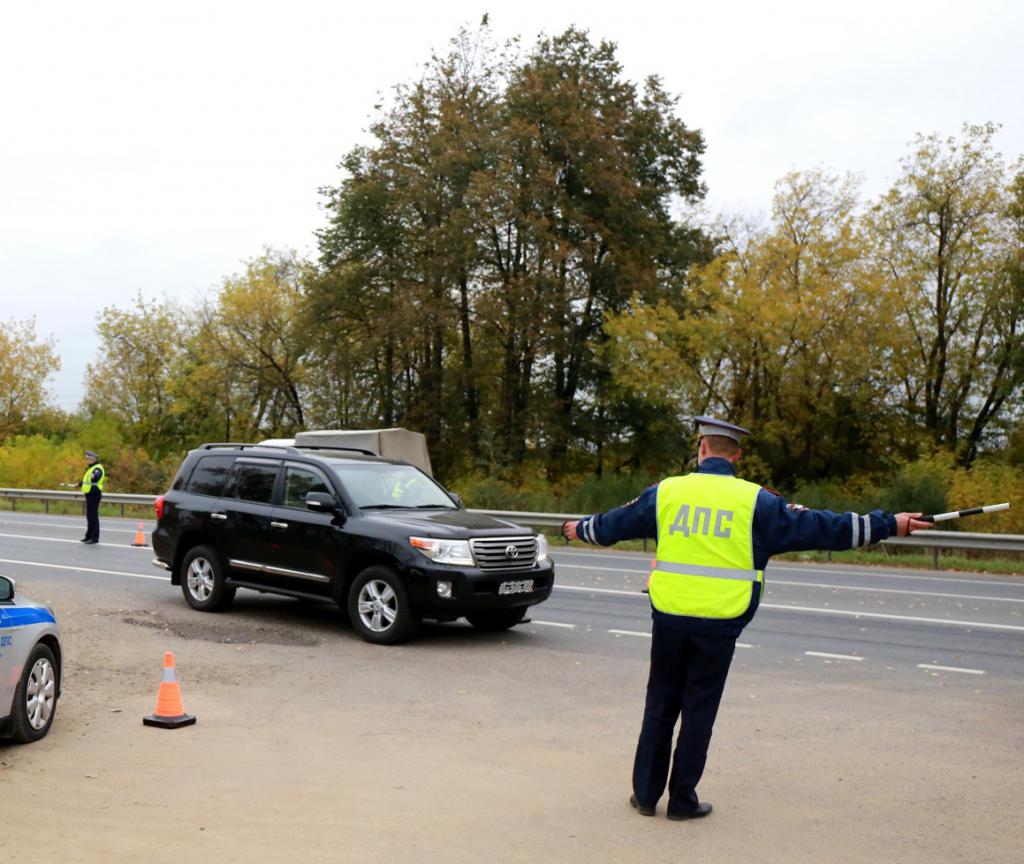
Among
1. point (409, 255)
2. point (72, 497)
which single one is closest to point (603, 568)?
point (72, 497)

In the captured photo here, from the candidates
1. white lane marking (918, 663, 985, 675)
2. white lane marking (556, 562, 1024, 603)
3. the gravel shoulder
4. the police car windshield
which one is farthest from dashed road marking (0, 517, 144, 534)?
white lane marking (918, 663, 985, 675)

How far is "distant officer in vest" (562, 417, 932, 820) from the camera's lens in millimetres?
5797

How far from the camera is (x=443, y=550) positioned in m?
11.1

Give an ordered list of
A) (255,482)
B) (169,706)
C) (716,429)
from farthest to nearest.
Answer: (255,482) → (169,706) → (716,429)

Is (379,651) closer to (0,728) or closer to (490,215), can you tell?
(0,728)

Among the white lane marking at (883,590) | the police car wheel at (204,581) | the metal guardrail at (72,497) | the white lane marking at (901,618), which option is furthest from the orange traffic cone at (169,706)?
the metal guardrail at (72,497)

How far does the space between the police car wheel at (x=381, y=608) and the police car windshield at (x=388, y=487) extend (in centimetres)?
88

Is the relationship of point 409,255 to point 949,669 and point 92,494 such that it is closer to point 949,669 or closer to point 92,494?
point 92,494

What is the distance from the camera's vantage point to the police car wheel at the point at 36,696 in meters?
7.07

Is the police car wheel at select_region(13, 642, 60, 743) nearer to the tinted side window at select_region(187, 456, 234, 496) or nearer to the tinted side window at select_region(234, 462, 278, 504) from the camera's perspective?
the tinted side window at select_region(234, 462, 278, 504)

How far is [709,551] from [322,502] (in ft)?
21.7

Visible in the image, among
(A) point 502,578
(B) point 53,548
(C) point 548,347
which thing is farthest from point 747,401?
(A) point 502,578

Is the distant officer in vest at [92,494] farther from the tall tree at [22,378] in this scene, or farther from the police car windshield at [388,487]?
the tall tree at [22,378]

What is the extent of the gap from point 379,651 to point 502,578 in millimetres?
1333
